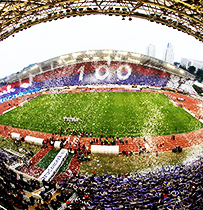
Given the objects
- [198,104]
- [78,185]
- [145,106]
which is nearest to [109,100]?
[145,106]

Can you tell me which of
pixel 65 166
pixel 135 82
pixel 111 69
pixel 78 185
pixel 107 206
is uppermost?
pixel 111 69

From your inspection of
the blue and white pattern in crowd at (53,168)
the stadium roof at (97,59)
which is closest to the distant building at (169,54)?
the stadium roof at (97,59)

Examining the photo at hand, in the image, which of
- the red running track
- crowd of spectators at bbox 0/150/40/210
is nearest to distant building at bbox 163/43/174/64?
the red running track

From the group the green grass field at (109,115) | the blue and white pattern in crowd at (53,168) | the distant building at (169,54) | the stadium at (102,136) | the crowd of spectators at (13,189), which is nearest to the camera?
the crowd of spectators at (13,189)

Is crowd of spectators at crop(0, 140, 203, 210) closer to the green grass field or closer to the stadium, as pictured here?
the stadium

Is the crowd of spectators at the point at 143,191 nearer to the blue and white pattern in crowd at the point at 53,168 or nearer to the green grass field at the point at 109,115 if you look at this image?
the blue and white pattern in crowd at the point at 53,168

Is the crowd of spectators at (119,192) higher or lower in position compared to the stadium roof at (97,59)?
lower

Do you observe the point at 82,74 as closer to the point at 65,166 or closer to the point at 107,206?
the point at 65,166
